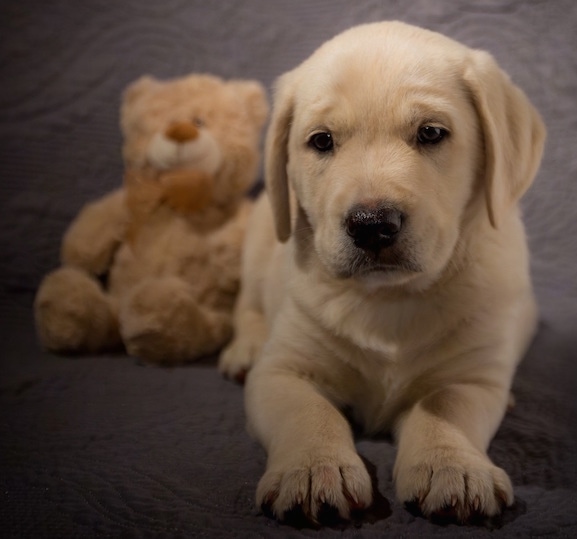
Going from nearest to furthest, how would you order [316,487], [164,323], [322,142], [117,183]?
[316,487], [322,142], [164,323], [117,183]

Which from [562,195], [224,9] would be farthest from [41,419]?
[562,195]

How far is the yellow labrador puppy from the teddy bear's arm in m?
0.97

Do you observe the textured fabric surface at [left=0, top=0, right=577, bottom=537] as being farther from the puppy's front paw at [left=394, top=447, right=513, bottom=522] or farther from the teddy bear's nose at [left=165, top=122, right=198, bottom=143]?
the teddy bear's nose at [left=165, top=122, right=198, bottom=143]

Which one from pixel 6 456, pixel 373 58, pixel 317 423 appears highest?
pixel 373 58

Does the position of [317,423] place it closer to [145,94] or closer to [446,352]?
[446,352]

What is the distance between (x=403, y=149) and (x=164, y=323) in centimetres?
110

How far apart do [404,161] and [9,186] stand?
2112mm

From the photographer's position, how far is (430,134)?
1.77 meters

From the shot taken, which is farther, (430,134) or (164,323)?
(164,323)

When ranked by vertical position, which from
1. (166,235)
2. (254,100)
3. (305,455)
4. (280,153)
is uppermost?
(280,153)

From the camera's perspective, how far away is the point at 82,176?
10.5 ft

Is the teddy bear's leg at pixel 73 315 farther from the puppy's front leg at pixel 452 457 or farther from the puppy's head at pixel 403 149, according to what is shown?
the puppy's front leg at pixel 452 457

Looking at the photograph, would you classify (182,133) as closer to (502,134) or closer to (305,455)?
(502,134)

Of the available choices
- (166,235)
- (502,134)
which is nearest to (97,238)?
(166,235)
